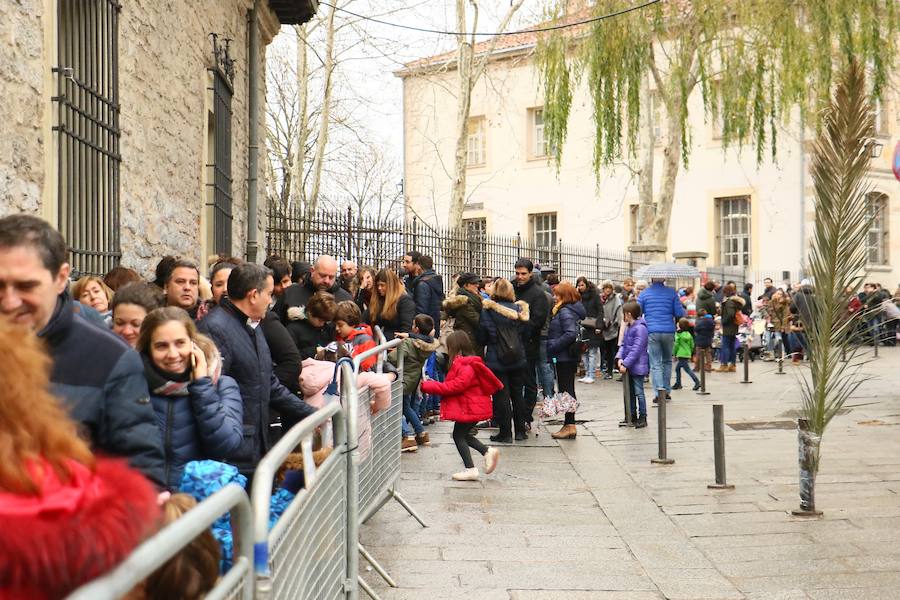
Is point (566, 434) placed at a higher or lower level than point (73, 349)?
lower

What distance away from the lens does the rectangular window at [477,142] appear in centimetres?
3600

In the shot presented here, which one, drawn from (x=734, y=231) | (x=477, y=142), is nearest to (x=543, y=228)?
(x=477, y=142)

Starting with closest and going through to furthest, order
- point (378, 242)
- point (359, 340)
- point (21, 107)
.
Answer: point (21, 107) < point (359, 340) < point (378, 242)

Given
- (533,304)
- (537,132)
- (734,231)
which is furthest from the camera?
(537,132)

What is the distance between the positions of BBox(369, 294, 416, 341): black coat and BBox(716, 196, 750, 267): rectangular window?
22973 millimetres

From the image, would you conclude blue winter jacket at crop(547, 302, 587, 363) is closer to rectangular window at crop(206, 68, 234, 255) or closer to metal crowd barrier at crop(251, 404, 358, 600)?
rectangular window at crop(206, 68, 234, 255)

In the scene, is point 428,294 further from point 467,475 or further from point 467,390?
point 467,475

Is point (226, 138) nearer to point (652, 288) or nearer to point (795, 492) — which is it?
point (652, 288)

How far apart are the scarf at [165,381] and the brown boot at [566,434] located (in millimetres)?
7460

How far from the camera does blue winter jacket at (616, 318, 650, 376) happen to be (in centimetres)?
1196

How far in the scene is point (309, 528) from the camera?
3227 mm

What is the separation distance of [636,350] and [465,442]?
12.7 feet

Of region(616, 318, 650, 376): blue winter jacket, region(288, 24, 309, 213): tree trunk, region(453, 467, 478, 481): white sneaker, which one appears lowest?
region(453, 467, 478, 481): white sneaker

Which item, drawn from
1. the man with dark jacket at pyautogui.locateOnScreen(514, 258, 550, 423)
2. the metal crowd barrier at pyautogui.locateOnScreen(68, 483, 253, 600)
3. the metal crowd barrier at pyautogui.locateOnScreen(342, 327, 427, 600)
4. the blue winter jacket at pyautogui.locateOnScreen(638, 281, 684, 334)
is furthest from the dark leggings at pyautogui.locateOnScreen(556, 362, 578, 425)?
the metal crowd barrier at pyautogui.locateOnScreen(68, 483, 253, 600)
